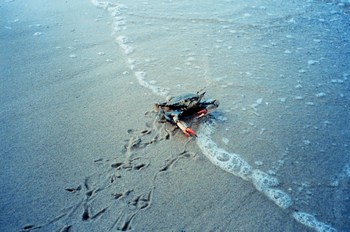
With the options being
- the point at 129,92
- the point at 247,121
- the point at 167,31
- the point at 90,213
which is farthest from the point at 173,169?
the point at 167,31

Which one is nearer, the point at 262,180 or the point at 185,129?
the point at 262,180

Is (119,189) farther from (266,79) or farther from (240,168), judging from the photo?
(266,79)

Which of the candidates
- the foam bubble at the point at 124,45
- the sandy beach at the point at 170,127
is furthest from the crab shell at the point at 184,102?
the foam bubble at the point at 124,45

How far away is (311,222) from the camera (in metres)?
2.50

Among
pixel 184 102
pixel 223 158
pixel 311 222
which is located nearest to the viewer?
pixel 311 222

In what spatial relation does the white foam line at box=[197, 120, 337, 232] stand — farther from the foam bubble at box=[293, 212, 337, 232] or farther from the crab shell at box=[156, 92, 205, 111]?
the crab shell at box=[156, 92, 205, 111]

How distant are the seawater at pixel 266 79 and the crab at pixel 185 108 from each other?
15cm

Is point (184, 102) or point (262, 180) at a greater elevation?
point (184, 102)

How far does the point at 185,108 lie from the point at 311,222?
161 centimetres

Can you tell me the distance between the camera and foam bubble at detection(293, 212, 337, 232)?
2.46m

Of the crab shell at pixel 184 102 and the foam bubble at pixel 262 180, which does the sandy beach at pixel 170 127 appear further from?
the crab shell at pixel 184 102

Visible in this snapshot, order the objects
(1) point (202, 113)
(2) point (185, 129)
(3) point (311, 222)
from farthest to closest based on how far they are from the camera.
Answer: (1) point (202, 113), (2) point (185, 129), (3) point (311, 222)

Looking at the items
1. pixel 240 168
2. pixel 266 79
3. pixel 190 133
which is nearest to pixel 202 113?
pixel 190 133

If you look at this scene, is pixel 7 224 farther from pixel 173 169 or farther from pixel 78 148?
pixel 173 169
